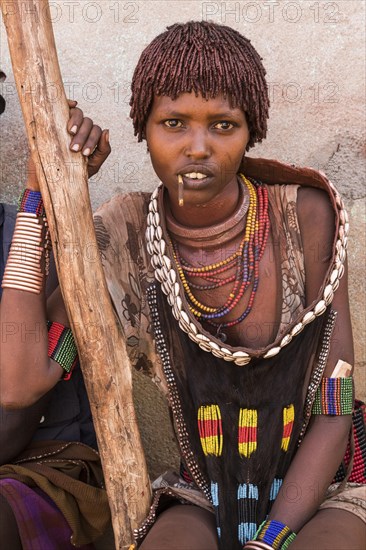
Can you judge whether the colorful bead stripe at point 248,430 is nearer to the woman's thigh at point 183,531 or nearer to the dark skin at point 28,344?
the woman's thigh at point 183,531

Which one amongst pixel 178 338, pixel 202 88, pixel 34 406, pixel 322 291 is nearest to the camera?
pixel 202 88

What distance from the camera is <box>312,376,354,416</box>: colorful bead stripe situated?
2594 mm

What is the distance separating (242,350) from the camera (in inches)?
97.9

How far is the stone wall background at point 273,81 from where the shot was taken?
329 cm

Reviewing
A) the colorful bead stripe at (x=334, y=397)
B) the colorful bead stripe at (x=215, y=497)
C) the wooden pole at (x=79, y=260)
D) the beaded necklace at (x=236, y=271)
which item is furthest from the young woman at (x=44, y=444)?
the colorful bead stripe at (x=334, y=397)

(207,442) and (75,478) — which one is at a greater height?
(207,442)

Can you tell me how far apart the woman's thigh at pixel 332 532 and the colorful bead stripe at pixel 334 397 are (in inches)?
10.7

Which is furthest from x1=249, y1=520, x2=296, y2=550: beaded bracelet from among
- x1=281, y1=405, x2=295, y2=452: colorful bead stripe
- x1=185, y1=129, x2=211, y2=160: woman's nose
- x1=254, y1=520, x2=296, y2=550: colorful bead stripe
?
x1=185, y1=129, x2=211, y2=160: woman's nose

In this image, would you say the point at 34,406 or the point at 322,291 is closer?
the point at 322,291

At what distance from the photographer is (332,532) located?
2.40 meters

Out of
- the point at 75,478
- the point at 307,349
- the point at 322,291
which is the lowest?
the point at 75,478

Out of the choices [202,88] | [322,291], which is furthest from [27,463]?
[202,88]

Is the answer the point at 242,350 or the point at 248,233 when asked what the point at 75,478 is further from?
the point at 248,233

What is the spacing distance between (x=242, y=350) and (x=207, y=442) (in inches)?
12.5
